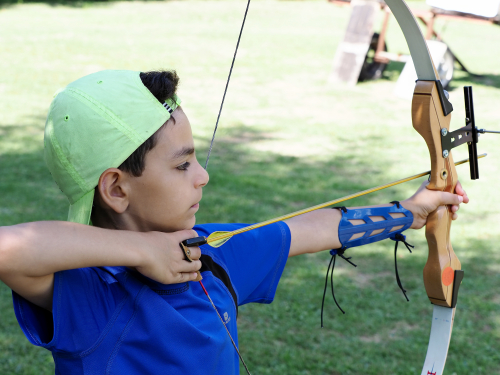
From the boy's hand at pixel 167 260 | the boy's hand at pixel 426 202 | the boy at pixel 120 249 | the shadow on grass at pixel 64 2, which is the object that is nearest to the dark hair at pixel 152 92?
the boy at pixel 120 249

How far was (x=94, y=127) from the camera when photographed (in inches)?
44.4

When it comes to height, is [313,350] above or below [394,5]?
below

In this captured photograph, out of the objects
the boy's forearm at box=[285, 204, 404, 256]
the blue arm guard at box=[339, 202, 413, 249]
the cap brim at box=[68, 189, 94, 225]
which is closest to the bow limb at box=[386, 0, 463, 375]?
the blue arm guard at box=[339, 202, 413, 249]

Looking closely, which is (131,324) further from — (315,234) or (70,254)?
(315,234)

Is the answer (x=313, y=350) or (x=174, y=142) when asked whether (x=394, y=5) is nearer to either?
(x=174, y=142)

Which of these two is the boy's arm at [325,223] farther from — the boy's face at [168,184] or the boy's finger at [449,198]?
the boy's face at [168,184]

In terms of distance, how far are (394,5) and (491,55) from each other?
36.7ft

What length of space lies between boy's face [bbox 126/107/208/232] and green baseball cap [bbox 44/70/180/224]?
0.04 meters

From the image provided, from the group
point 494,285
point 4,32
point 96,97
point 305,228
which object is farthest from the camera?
point 4,32

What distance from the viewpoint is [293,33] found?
12742 mm

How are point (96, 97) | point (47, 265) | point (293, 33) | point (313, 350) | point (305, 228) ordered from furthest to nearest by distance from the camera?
1. point (293, 33)
2. point (313, 350)
3. point (305, 228)
4. point (96, 97)
5. point (47, 265)

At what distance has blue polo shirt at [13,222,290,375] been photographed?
3.53 ft

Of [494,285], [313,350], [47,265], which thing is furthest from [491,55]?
[47,265]

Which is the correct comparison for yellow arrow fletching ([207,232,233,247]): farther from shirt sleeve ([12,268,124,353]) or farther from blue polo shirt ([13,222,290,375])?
shirt sleeve ([12,268,124,353])
